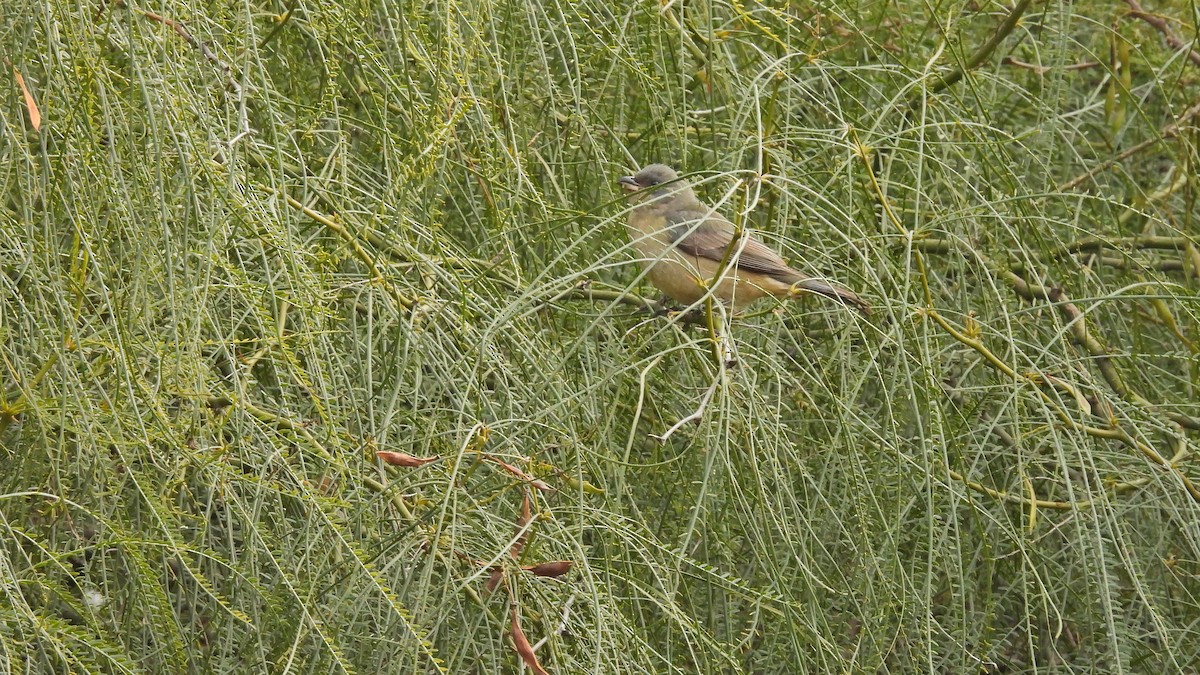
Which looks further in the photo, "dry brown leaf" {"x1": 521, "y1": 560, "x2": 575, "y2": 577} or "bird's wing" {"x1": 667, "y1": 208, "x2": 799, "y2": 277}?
"bird's wing" {"x1": 667, "y1": 208, "x2": 799, "y2": 277}

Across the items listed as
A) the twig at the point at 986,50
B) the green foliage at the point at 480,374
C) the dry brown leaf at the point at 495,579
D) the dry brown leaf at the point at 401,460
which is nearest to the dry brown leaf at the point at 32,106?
the green foliage at the point at 480,374

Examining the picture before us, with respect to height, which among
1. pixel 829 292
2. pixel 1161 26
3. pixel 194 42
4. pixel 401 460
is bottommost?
pixel 1161 26

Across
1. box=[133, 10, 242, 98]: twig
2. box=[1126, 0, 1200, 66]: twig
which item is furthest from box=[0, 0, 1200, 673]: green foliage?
box=[1126, 0, 1200, 66]: twig

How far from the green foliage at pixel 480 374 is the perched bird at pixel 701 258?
0.08 meters

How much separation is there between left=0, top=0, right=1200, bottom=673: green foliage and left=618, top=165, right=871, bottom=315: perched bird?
3.1 inches

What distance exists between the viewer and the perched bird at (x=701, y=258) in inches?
120

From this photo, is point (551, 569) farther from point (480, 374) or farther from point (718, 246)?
point (718, 246)

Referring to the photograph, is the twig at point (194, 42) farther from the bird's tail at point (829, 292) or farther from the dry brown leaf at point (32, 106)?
the bird's tail at point (829, 292)

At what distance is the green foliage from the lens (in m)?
2.16

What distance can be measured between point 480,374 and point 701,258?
1.40 m

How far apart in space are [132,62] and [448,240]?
3.12 ft

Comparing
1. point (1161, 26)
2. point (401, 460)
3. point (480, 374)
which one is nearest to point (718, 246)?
point (480, 374)

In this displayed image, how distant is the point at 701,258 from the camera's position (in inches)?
158

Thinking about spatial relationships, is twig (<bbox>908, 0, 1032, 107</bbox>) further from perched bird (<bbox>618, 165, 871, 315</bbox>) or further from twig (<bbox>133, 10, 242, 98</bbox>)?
twig (<bbox>133, 10, 242, 98</bbox>)
